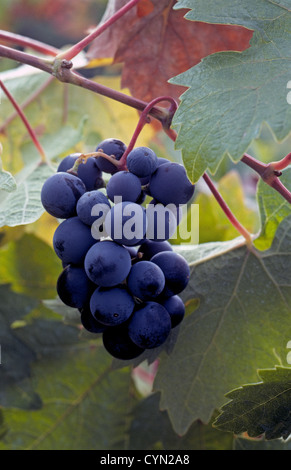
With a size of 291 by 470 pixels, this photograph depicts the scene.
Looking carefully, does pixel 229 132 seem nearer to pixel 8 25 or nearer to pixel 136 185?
pixel 136 185

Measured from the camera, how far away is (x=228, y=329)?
74 centimetres

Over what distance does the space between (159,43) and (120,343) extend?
23.1 inches

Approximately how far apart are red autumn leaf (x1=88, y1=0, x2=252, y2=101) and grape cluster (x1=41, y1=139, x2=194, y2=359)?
0.37 metres

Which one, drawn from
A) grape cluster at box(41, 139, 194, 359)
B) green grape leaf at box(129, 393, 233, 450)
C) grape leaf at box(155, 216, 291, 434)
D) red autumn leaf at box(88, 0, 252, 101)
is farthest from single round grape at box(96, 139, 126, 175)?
green grape leaf at box(129, 393, 233, 450)

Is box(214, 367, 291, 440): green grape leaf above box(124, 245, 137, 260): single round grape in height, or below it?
below

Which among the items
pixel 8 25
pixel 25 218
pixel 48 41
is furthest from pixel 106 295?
pixel 48 41

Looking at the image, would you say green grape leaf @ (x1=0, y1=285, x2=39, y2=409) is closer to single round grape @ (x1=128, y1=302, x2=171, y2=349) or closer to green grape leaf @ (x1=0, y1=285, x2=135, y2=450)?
green grape leaf @ (x1=0, y1=285, x2=135, y2=450)

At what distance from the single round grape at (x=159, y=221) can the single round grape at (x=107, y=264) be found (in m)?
0.05

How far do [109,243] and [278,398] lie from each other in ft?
0.90

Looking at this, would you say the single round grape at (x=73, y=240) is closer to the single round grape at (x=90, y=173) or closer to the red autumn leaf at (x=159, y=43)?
the single round grape at (x=90, y=173)

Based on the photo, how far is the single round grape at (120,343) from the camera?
590 mm

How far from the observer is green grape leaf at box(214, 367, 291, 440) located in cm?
59

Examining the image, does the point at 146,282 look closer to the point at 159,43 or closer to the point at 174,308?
the point at 174,308

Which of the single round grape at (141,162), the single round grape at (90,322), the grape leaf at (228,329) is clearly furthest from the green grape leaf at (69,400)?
the single round grape at (141,162)
